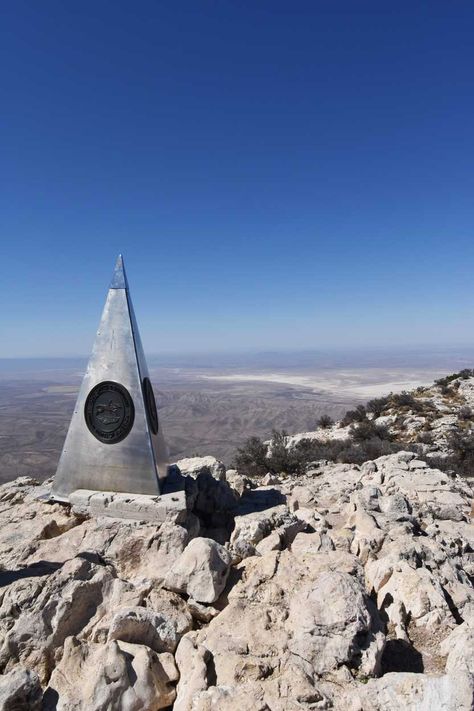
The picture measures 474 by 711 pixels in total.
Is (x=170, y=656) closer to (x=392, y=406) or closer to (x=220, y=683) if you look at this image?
(x=220, y=683)

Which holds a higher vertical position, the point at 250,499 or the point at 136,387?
the point at 136,387

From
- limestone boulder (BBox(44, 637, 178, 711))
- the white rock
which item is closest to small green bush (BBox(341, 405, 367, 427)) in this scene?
the white rock

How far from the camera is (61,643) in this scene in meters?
3.47

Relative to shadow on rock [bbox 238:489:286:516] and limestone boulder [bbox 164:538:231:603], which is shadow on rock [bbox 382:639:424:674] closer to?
limestone boulder [bbox 164:538:231:603]

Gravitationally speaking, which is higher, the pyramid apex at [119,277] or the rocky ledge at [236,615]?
the pyramid apex at [119,277]

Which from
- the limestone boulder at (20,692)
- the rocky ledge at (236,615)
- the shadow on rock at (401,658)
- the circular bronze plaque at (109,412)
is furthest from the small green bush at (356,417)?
the limestone boulder at (20,692)

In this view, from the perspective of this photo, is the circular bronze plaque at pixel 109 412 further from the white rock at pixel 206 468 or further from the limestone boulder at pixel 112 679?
the limestone boulder at pixel 112 679

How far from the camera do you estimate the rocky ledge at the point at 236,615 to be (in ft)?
9.05

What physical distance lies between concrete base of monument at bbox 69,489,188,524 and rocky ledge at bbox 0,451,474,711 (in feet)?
0.41

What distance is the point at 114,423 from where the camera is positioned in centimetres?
623

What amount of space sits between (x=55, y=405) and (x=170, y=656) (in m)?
73.3

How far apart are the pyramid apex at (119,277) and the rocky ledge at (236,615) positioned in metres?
3.59

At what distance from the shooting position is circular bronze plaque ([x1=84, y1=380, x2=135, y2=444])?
6.21 meters

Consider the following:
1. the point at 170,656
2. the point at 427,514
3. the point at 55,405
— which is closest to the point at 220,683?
the point at 170,656
